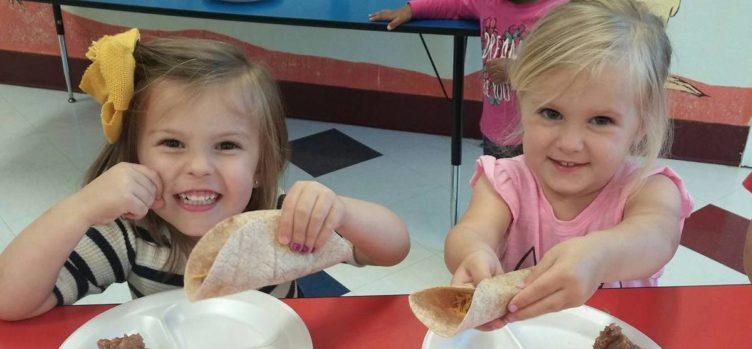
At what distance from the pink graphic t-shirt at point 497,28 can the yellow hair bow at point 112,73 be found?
1.05 metres

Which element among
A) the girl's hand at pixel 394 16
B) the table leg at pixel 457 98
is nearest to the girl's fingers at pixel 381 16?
the girl's hand at pixel 394 16

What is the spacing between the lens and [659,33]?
3.64 feet

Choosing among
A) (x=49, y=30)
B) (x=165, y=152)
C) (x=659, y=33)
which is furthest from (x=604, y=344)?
(x=49, y=30)

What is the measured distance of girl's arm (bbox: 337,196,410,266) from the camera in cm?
102

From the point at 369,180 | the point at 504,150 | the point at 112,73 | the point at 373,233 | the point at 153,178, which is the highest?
the point at 112,73

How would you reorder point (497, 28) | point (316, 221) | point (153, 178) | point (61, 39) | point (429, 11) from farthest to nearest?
point (61, 39), point (429, 11), point (497, 28), point (153, 178), point (316, 221)

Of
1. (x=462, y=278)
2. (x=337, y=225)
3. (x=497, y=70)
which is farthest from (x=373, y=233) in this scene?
(x=497, y=70)

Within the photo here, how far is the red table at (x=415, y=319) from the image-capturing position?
2.85 ft

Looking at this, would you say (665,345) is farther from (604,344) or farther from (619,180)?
(619,180)

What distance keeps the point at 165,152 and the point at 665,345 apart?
738 mm

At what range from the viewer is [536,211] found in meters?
1.22

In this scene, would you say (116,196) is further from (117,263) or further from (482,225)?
(482,225)

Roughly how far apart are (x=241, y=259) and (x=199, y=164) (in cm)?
26

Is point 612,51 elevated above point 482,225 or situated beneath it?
elevated above
